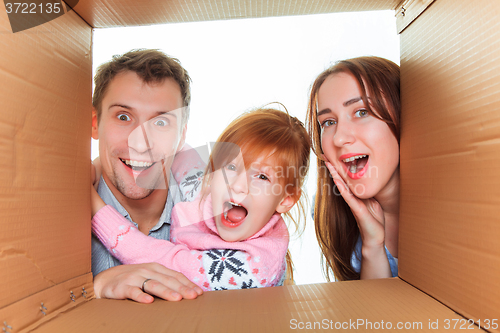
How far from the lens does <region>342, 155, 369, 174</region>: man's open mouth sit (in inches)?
35.9

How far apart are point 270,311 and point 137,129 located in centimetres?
60

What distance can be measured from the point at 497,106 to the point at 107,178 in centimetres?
93

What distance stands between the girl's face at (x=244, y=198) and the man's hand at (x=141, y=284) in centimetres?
19

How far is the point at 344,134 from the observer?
35.1 inches

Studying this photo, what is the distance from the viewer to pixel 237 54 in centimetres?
90

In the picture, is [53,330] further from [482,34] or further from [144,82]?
[482,34]

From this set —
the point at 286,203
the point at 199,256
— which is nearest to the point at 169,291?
the point at 199,256

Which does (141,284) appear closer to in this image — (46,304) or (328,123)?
(46,304)

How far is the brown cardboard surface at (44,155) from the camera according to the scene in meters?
0.53

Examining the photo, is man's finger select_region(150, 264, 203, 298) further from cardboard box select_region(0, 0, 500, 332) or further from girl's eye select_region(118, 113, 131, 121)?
girl's eye select_region(118, 113, 131, 121)

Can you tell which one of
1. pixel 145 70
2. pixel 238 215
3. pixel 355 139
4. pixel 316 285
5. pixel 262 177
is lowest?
pixel 316 285

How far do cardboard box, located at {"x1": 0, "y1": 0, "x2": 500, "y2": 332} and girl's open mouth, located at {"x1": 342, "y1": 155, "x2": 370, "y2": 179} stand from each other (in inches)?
4.9

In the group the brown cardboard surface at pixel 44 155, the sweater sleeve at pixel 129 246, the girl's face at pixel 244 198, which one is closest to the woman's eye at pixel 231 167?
the girl's face at pixel 244 198

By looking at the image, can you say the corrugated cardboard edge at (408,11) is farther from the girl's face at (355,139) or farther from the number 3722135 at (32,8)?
the number 3722135 at (32,8)
